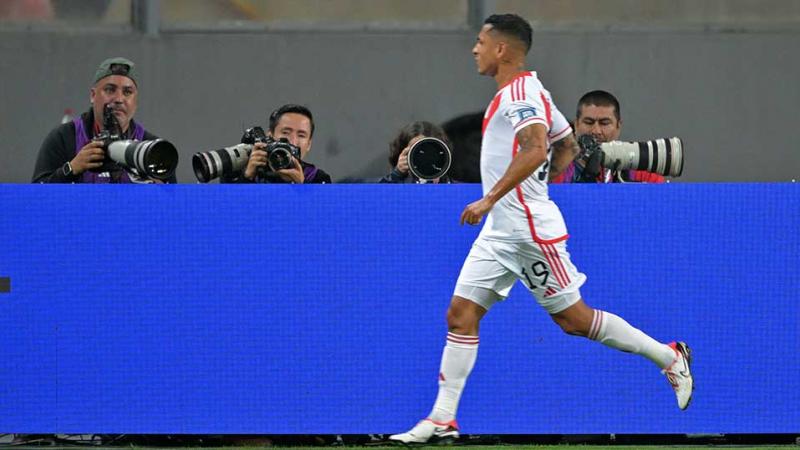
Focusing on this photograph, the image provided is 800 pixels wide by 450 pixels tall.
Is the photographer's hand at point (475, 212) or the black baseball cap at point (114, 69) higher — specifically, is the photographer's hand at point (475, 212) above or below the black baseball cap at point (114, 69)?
below

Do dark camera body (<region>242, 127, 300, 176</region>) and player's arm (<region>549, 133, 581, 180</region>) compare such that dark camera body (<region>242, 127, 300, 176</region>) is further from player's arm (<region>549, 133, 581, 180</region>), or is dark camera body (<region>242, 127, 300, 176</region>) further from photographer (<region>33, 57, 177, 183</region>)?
player's arm (<region>549, 133, 581, 180</region>)

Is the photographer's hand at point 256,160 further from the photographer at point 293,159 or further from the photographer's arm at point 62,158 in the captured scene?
the photographer's arm at point 62,158

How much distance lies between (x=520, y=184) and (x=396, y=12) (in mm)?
4703

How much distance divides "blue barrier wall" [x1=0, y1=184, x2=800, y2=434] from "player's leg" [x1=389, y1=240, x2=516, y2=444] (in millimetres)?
915

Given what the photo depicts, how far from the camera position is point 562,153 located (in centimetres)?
779

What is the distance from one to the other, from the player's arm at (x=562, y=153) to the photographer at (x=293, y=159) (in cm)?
154

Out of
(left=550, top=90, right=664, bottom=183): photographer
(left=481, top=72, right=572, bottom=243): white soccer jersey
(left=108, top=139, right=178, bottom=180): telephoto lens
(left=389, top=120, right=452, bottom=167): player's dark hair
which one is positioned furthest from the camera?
(left=389, top=120, right=452, bottom=167): player's dark hair

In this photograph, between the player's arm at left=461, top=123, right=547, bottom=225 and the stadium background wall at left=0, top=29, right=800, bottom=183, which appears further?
the stadium background wall at left=0, top=29, right=800, bottom=183

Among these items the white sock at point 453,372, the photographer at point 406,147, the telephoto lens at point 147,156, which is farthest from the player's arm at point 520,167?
the telephoto lens at point 147,156

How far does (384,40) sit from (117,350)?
14.0 ft

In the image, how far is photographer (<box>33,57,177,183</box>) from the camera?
8.55 meters

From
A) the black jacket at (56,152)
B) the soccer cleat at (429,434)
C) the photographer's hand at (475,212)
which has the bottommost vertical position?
the soccer cleat at (429,434)

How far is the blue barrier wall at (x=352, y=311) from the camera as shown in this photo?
8391 mm

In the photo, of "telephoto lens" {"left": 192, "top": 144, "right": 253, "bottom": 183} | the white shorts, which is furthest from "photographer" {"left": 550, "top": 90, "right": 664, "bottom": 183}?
"telephoto lens" {"left": 192, "top": 144, "right": 253, "bottom": 183}
